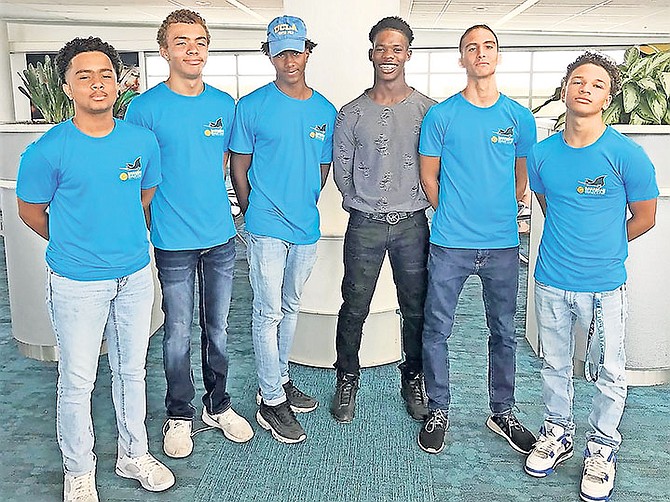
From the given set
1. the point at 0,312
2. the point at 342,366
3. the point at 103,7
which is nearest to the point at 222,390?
the point at 342,366

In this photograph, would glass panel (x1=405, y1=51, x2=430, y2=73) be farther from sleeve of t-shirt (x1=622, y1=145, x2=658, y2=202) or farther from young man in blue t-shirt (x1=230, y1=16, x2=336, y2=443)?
sleeve of t-shirt (x1=622, y1=145, x2=658, y2=202)

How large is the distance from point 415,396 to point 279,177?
3.81ft

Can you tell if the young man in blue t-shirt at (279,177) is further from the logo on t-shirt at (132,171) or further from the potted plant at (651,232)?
the potted plant at (651,232)

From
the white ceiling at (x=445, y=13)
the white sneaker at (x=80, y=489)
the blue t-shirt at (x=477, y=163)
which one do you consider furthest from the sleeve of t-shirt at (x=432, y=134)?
the white ceiling at (x=445, y=13)

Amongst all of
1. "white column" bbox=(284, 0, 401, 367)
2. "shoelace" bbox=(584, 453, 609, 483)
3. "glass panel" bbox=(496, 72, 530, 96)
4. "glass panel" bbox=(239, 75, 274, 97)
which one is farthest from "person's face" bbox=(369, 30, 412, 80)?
"glass panel" bbox=(239, 75, 274, 97)

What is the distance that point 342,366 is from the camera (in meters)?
3.11

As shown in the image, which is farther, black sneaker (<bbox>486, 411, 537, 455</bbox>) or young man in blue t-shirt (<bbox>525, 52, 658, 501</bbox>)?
black sneaker (<bbox>486, 411, 537, 455</bbox>)

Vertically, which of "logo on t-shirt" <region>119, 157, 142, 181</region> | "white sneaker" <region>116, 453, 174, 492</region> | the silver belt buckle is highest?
"logo on t-shirt" <region>119, 157, 142, 181</region>

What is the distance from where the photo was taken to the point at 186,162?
252 cm

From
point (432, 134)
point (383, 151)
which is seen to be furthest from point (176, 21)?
point (432, 134)

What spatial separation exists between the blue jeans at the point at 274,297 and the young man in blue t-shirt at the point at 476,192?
0.56 m

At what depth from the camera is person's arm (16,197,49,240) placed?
217cm

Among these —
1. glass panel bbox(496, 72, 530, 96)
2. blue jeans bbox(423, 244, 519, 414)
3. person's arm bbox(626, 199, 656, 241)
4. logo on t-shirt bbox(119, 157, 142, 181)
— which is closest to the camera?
logo on t-shirt bbox(119, 157, 142, 181)

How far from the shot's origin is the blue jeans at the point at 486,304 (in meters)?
2.63
